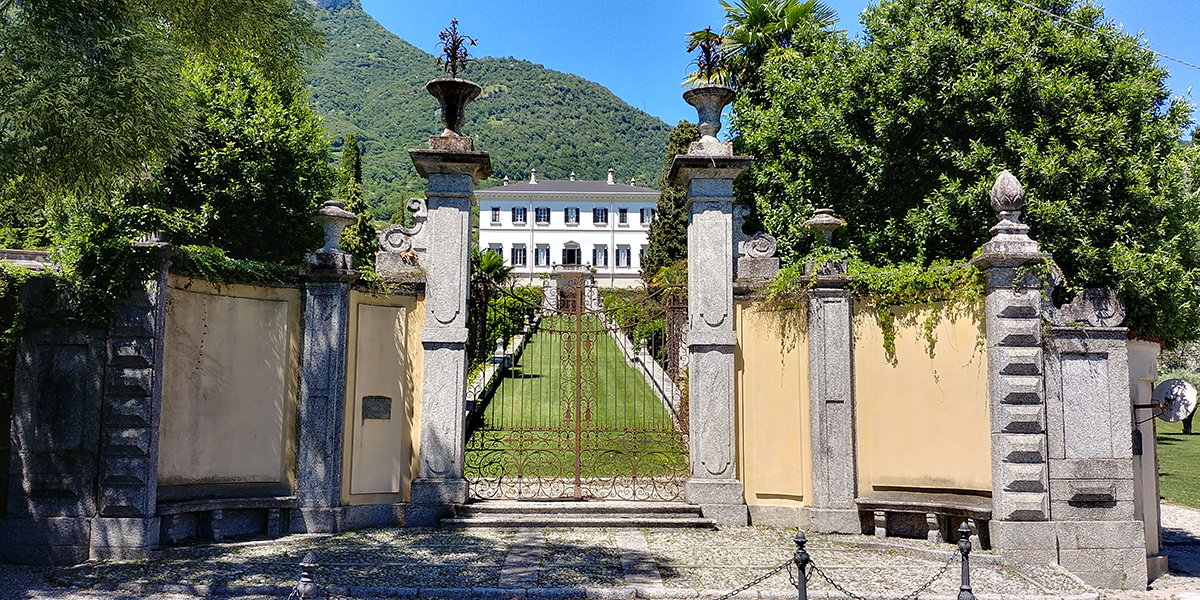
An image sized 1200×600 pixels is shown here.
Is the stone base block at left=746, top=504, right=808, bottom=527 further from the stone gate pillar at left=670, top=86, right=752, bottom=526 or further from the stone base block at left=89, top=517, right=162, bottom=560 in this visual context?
the stone base block at left=89, top=517, right=162, bottom=560

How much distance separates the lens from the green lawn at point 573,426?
1032cm

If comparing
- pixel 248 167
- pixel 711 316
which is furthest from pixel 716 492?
pixel 248 167

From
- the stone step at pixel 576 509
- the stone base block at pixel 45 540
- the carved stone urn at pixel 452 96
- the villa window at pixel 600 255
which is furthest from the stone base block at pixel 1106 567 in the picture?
the villa window at pixel 600 255

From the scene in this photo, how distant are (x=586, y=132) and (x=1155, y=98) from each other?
298ft

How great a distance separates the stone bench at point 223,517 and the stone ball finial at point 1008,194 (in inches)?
346

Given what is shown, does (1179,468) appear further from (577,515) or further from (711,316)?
(577,515)

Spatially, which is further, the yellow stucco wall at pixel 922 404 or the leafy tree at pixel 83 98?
the yellow stucco wall at pixel 922 404

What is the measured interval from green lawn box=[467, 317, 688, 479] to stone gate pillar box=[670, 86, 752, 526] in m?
0.58

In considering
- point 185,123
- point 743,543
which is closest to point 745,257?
point 743,543

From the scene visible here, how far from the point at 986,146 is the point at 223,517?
12.2m

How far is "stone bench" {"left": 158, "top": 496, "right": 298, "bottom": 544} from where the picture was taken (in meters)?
8.62

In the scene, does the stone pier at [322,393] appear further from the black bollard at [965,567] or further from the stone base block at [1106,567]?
the stone base block at [1106,567]

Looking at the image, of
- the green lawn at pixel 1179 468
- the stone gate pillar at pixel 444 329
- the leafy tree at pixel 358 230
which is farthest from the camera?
the leafy tree at pixel 358 230

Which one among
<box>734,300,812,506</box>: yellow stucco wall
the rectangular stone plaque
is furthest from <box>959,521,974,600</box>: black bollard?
the rectangular stone plaque
